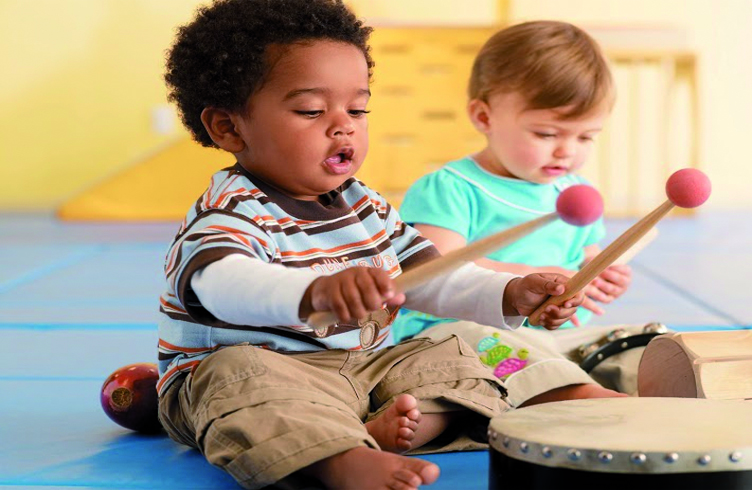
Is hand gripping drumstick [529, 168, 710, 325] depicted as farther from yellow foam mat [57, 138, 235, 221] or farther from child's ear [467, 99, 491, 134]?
yellow foam mat [57, 138, 235, 221]

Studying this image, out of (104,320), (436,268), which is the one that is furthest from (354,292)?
(104,320)

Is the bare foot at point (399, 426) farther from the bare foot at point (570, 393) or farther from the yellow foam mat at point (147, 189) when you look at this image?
the yellow foam mat at point (147, 189)

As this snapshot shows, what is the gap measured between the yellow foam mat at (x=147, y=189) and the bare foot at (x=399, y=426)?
2.99 meters

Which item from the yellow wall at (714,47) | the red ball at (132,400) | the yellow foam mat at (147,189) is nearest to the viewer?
the red ball at (132,400)

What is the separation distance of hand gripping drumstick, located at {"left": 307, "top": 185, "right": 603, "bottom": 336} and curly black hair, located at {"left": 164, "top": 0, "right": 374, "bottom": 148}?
344mm

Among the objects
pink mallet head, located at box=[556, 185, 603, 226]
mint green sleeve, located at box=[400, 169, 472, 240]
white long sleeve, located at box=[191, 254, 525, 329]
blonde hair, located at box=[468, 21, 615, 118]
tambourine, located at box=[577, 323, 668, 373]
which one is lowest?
tambourine, located at box=[577, 323, 668, 373]

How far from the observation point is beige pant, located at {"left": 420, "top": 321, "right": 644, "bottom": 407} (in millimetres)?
1242

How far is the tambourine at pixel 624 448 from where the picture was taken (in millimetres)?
794

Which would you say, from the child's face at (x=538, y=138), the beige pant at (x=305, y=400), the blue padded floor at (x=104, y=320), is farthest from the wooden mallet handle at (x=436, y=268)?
the child's face at (x=538, y=138)

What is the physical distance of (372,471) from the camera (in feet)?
2.91

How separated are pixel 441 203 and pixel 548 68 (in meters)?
0.24

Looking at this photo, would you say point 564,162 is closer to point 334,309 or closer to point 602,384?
point 602,384

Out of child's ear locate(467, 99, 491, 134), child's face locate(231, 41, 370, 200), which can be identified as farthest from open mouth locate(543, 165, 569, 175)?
child's face locate(231, 41, 370, 200)

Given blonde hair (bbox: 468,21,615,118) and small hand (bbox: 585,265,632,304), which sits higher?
blonde hair (bbox: 468,21,615,118)
